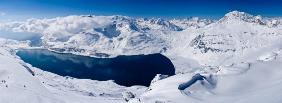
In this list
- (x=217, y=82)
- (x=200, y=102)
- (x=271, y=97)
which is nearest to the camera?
(x=271, y=97)

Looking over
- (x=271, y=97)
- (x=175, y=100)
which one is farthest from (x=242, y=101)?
(x=175, y=100)

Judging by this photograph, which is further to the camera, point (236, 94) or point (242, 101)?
point (236, 94)

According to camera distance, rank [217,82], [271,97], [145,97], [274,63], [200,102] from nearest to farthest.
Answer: [271,97]
[200,102]
[145,97]
[217,82]
[274,63]

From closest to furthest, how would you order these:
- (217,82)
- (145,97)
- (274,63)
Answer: (145,97)
(217,82)
(274,63)

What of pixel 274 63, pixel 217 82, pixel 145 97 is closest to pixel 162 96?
pixel 145 97

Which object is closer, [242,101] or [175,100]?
[242,101]

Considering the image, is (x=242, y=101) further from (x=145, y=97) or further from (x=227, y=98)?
(x=145, y=97)

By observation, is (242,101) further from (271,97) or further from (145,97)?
(145,97)

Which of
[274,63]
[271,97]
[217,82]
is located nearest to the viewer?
[271,97]

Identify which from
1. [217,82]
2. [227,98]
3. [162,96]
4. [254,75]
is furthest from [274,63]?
[162,96]
